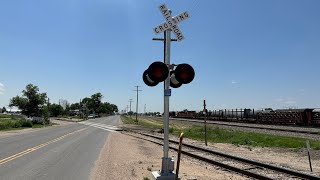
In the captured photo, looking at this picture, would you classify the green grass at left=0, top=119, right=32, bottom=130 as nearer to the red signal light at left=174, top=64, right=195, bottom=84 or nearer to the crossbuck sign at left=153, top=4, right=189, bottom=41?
the crossbuck sign at left=153, top=4, right=189, bottom=41

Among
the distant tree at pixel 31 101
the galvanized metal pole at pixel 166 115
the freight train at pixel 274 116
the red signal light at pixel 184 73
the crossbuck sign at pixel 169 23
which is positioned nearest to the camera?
the red signal light at pixel 184 73

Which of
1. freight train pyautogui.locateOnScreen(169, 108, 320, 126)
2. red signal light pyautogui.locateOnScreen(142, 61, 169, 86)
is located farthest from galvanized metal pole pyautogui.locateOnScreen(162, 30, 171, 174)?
freight train pyautogui.locateOnScreen(169, 108, 320, 126)

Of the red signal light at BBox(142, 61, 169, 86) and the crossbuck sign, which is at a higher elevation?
the crossbuck sign

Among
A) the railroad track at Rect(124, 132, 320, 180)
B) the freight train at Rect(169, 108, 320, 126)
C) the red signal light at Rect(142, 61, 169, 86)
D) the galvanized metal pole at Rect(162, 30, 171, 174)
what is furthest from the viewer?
the freight train at Rect(169, 108, 320, 126)

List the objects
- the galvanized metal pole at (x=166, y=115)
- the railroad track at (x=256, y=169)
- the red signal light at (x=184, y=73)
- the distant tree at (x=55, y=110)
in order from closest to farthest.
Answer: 1. the red signal light at (x=184, y=73)
2. the galvanized metal pole at (x=166, y=115)
3. the railroad track at (x=256, y=169)
4. the distant tree at (x=55, y=110)

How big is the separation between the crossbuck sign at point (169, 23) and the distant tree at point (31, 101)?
78359mm

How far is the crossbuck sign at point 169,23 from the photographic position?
9586 millimetres

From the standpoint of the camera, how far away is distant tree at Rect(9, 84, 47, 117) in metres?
83.7

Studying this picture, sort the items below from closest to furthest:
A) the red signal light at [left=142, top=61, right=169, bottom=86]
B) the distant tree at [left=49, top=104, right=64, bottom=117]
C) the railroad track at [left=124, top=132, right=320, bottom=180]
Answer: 1. the red signal light at [left=142, top=61, right=169, bottom=86]
2. the railroad track at [left=124, top=132, right=320, bottom=180]
3. the distant tree at [left=49, top=104, right=64, bottom=117]

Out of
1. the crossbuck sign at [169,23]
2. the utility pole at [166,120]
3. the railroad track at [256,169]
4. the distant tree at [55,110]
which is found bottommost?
the railroad track at [256,169]

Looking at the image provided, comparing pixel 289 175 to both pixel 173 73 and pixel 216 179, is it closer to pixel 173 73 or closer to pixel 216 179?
pixel 216 179

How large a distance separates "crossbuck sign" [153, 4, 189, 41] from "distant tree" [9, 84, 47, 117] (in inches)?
3085

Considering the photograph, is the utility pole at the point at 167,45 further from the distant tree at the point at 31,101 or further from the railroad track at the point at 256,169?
the distant tree at the point at 31,101

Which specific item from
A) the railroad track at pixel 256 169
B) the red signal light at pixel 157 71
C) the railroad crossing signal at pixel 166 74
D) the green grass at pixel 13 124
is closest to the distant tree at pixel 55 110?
the green grass at pixel 13 124
